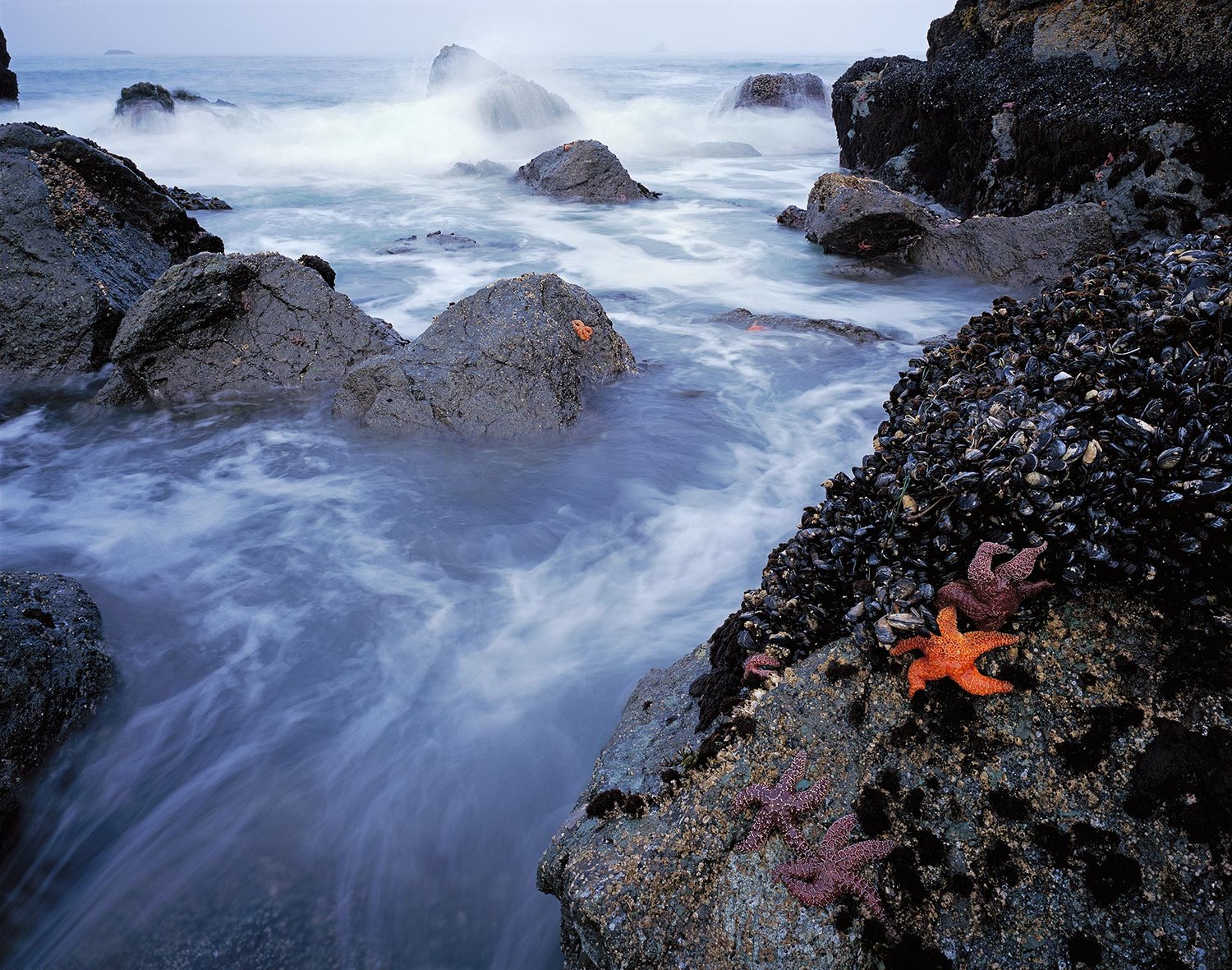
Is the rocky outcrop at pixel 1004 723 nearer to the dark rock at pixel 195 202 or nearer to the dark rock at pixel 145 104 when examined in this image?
the dark rock at pixel 195 202

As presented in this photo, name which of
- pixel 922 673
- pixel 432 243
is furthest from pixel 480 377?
pixel 432 243

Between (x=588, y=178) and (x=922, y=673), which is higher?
(x=588, y=178)

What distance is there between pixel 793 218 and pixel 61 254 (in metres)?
12.2

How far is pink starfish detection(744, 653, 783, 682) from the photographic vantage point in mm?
2729

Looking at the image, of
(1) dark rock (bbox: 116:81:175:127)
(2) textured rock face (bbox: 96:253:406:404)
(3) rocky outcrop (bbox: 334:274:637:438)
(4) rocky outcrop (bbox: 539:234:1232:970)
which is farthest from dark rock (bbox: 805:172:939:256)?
(1) dark rock (bbox: 116:81:175:127)

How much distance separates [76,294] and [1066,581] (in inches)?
365

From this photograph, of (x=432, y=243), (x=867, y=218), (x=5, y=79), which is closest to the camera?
(x=867, y=218)

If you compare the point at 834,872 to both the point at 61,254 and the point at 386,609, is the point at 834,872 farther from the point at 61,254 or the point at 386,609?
the point at 61,254

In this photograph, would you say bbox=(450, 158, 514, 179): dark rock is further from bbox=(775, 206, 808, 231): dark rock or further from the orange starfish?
the orange starfish

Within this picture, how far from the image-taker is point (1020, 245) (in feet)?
35.1

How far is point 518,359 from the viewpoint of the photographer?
286 inches

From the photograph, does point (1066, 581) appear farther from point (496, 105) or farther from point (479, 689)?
point (496, 105)

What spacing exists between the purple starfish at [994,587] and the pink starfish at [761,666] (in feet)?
2.09

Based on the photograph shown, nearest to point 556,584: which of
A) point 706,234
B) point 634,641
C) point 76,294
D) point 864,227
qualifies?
point 634,641
